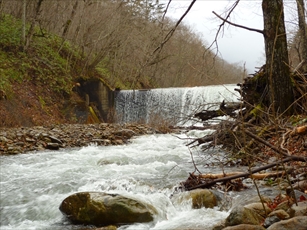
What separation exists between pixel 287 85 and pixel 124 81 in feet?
63.7

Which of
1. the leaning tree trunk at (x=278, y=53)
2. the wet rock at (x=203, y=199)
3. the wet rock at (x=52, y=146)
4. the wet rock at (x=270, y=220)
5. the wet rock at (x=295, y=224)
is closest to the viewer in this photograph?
the wet rock at (x=295, y=224)

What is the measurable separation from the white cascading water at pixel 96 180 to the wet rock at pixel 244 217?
23.3 inches

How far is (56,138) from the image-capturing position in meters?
10.2

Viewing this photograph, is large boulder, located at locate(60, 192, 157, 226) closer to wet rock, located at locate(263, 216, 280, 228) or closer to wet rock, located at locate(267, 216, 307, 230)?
wet rock, located at locate(263, 216, 280, 228)

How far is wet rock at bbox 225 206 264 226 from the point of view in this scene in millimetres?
2988

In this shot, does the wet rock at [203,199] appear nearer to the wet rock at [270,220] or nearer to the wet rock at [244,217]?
the wet rock at [244,217]

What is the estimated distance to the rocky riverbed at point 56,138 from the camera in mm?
9150

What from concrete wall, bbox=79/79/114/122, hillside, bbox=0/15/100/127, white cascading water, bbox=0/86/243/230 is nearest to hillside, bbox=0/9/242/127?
hillside, bbox=0/15/100/127

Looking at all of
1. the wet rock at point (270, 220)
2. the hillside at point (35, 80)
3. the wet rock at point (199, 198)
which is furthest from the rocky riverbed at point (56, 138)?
the wet rock at point (270, 220)

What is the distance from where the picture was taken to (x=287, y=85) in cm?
618

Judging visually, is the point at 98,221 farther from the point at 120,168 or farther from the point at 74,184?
the point at 120,168

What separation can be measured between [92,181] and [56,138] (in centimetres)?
493

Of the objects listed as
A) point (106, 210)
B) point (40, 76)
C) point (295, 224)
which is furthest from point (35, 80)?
point (295, 224)

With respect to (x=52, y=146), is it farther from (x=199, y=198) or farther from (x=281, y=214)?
(x=281, y=214)
